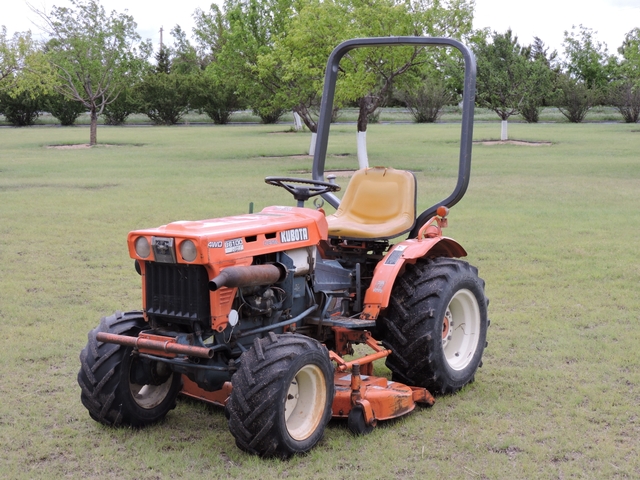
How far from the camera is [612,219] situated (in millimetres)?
13078

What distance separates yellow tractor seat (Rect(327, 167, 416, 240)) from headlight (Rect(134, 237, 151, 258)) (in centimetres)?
151

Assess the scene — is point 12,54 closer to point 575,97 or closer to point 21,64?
point 21,64

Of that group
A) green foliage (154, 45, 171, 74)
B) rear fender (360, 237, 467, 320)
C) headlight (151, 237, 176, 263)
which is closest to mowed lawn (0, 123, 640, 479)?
rear fender (360, 237, 467, 320)

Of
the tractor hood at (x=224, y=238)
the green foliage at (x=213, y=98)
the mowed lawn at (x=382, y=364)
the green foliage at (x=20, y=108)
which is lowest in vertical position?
the mowed lawn at (x=382, y=364)

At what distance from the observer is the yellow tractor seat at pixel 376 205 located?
5.61m

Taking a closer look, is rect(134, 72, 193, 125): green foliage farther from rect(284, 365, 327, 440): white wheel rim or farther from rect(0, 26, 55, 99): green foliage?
rect(284, 365, 327, 440): white wheel rim

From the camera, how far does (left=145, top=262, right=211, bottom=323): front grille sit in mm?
4375

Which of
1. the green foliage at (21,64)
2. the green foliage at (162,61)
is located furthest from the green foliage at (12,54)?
the green foliage at (162,61)

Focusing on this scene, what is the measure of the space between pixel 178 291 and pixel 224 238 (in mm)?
381

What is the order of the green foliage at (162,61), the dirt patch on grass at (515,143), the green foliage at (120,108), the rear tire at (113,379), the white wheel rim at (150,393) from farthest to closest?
the green foliage at (162,61)
the green foliage at (120,108)
the dirt patch on grass at (515,143)
the white wheel rim at (150,393)
the rear tire at (113,379)

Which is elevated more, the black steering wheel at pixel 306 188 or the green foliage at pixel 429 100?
the green foliage at pixel 429 100

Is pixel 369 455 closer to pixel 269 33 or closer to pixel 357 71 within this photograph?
pixel 357 71

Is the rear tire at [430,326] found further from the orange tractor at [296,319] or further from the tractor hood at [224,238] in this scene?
the tractor hood at [224,238]

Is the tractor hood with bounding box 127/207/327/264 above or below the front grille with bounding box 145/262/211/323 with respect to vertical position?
above
